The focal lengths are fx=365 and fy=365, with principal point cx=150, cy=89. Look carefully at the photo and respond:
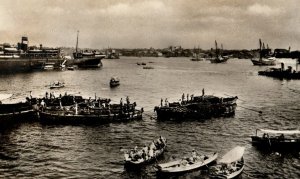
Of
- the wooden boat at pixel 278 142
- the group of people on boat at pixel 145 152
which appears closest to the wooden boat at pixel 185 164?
the group of people on boat at pixel 145 152

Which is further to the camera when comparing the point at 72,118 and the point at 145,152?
the point at 72,118

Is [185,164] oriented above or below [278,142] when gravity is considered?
below

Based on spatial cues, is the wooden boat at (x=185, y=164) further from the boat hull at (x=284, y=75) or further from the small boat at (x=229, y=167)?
the boat hull at (x=284, y=75)

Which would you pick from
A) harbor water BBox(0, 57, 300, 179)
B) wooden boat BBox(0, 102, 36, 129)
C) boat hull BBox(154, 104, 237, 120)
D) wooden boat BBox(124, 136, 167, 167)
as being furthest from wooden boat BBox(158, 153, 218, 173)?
wooden boat BBox(0, 102, 36, 129)

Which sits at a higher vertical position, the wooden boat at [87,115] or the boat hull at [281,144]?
the wooden boat at [87,115]

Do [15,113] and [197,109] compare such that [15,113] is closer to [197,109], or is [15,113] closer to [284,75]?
[197,109]

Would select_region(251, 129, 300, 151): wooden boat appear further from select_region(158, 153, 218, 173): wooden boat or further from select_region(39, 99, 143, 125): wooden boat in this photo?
select_region(39, 99, 143, 125): wooden boat

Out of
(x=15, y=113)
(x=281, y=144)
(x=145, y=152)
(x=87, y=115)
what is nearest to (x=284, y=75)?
(x=281, y=144)
